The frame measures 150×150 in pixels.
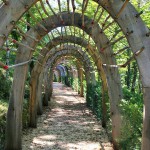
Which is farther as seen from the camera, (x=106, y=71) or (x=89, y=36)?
(x=106, y=71)

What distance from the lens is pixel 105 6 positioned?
4.30 m

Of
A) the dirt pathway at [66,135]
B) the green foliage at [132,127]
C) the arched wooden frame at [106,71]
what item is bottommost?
the dirt pathway at [66,135]

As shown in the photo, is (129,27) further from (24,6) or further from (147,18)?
(147,18)

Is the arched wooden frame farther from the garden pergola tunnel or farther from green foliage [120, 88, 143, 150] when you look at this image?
green foliage [120, 88, 143, 150]

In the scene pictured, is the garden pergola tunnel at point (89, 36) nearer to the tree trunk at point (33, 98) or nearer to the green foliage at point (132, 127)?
the green foliage at point (132, 127)

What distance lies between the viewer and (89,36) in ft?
23.3

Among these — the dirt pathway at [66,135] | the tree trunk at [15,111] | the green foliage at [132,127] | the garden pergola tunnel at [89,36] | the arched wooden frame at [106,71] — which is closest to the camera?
the garden pergola tunnel at [89,36]

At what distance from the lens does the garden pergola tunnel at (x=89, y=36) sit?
3.74 m

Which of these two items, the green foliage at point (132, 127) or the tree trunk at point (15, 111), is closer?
the green foliage at point (132, 127)

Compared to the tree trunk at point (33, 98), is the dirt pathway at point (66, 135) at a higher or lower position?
lower

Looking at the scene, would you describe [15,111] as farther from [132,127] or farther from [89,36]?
[132,127]

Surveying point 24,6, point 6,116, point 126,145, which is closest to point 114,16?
point 24,6

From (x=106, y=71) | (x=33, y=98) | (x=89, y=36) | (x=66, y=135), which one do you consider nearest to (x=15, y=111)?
(x=106, y=71)

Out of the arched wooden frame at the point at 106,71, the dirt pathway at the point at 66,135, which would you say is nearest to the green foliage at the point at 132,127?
the arched wooden frame at the point at 106,71
